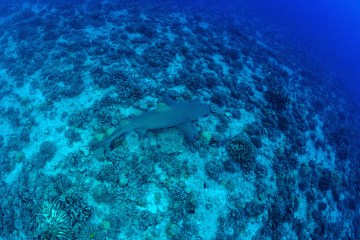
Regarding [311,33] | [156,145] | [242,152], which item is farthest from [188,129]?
[311,33]

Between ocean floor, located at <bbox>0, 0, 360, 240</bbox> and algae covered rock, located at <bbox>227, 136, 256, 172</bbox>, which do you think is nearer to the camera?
ocean floor, located at <bbox>0, 0, 360, 240</bbox>

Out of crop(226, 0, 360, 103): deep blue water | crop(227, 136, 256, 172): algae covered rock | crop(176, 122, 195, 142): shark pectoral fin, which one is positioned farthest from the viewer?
crop(226, 0, 360, 103): deep blue water

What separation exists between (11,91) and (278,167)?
11.2 m

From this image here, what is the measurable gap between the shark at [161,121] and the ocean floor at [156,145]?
32 millimetres

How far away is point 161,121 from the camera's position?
6.99 metres

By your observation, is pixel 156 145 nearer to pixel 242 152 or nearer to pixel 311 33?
pixel 242 152

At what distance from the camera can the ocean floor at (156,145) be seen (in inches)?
266

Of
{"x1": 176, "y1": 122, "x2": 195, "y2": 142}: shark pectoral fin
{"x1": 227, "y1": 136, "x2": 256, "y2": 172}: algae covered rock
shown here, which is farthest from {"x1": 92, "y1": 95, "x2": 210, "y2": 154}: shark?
{"x1": 227, "y1": 136, "x2": 256, "y2": 172}: algae covered rock

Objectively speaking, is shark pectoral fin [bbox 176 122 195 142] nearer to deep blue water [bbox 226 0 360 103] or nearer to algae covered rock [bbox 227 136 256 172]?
algae covered rock [bbox 227 136 256 172]

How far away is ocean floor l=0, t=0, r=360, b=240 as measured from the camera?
22.1 feet

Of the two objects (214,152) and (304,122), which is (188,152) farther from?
(304,122)

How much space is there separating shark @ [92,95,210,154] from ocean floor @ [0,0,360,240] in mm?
32

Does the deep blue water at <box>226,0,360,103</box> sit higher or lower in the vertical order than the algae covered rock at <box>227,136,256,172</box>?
lower

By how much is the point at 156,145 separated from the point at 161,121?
1.03 metres
